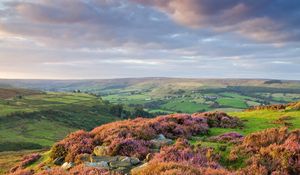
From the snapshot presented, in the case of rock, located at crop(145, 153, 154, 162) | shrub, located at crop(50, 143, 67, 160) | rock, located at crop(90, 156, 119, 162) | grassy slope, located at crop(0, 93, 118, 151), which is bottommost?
grassy slope, located at crop(0, 93, 118, 151)

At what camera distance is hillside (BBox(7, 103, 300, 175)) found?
13531mm

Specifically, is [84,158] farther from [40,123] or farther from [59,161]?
[40,123]

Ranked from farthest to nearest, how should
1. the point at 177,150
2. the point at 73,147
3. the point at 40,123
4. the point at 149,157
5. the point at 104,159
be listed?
1. the point at 40,123
2. the point at 73,147
3. the point at 104,159
4. the point at 177,150
5. the point at 149,157

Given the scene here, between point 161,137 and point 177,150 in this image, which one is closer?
point 177,150

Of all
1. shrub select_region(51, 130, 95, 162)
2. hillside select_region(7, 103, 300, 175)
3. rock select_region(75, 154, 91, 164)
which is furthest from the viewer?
shrub select_region(51, 130, 95, 162)

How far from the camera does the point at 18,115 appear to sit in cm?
15250

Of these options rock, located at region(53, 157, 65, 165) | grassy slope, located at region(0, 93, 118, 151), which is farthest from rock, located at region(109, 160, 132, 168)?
grassy slope, located at region(0, 93, 118, 151)

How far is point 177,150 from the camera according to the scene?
15922 mm

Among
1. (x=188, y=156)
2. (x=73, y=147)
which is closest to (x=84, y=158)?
(x=73, y=147)

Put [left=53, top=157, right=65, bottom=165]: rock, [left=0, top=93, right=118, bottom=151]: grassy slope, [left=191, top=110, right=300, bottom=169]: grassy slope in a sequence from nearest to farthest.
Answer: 1. [left=191, top=110, right=300, bottom=169]: grassy slope
2. [left=53, top=157, right=65, bottom=165]: rock
3. [left=0, top=93, right=118, bottom=151]: grassy slope

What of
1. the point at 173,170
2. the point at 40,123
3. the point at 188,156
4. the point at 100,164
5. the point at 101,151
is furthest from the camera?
the point at 40,123

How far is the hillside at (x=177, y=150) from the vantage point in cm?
1353

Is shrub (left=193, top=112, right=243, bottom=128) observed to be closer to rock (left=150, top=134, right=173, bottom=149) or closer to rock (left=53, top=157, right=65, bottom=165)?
rock (left=150, top=134, right=173, bottom=149)

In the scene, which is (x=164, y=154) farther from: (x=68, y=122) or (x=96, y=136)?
(x=68, y=122)
